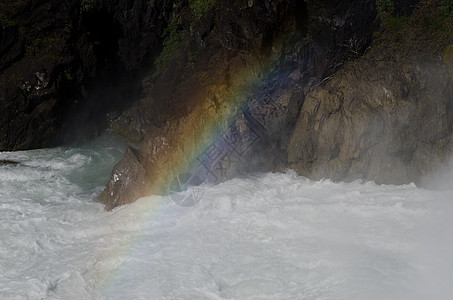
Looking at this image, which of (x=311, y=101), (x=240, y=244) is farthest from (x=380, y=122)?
(x=240, y=244)

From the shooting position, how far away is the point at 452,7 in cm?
1480

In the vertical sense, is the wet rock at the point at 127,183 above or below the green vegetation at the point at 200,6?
below

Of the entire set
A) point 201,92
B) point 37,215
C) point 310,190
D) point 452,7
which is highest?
point 452,7

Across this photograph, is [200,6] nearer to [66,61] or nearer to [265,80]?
[66,61]

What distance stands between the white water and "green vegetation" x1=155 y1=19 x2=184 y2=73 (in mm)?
9040

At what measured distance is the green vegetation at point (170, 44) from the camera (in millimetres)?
21906

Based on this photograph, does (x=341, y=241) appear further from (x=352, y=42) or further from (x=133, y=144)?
(x=133, y=144)

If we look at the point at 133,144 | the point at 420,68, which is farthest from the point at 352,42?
the point at 133,144

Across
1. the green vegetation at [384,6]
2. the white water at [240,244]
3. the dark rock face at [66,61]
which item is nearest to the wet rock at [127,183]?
the white water at [240,244]

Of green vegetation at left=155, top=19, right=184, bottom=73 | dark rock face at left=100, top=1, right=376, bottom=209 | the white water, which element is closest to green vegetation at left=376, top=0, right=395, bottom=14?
dark rock face at left=100, top=1, right=376, bottom=209

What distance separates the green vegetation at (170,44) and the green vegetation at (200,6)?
1473mm

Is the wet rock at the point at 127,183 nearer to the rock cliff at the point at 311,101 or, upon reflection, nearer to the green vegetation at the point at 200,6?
the rock cliff at the point at 311,101

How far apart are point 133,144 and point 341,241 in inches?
448

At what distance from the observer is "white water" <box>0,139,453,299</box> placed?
10.2 m
